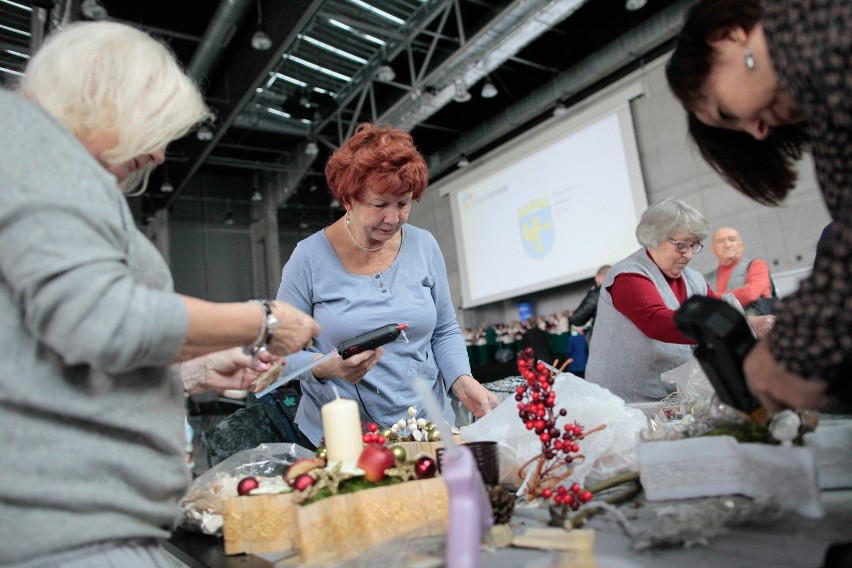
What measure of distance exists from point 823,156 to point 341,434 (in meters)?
0.75

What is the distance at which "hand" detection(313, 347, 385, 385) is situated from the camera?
139cm

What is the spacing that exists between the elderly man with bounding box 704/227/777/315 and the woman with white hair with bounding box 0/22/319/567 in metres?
2.86

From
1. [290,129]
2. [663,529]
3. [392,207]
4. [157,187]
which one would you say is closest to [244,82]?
[290,129]

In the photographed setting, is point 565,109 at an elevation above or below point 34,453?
above

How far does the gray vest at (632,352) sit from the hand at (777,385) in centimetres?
131

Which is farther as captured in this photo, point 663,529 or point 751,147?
point 751,147

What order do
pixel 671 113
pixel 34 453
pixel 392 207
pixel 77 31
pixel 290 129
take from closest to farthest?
pixel 34 453 < pixel 77 31 < pixel 392 207 < pixel 671 113 < pixel 290 129

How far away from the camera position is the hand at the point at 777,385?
662 millimetres

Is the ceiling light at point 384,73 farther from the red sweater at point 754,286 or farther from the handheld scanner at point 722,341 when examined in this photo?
the handheld scanner at point 722,341

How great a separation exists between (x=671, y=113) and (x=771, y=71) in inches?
254

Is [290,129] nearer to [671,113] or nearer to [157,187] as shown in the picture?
[157,187]

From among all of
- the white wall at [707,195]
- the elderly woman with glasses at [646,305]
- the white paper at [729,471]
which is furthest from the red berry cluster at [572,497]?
the white wall at [707,195]

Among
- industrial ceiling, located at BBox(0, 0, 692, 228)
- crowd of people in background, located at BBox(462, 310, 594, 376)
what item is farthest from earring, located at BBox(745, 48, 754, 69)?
crowd of people in background, located at BBox(462, 310, 594, 376)

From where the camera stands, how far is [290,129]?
863 cm
